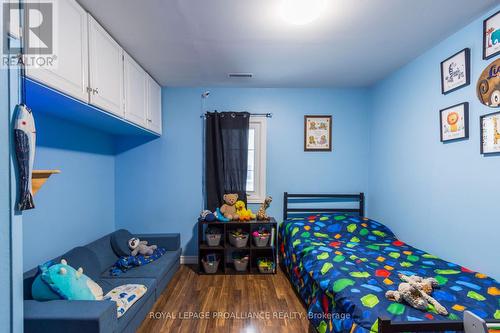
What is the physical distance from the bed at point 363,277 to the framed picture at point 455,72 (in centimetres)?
149

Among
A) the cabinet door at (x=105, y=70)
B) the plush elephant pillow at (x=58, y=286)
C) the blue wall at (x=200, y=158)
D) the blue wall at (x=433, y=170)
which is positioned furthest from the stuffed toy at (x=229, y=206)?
the blue wall at (x=433, y=170)

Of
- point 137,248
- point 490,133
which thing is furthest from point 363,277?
point 137,248

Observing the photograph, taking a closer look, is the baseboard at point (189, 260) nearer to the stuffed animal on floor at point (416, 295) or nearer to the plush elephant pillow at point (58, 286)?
the plush elephant pillow at point (58, 286)

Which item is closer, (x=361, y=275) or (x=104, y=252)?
(x=361, y=275)

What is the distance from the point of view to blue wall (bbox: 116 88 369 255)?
11.1 ft

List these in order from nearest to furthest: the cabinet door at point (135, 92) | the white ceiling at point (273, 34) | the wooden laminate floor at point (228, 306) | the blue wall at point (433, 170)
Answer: the white ceiling at point (273, 34), the blue wall at point (433, 170), the wooden laminate floor at point (228, 306), the cabinet door at point (135, 92)

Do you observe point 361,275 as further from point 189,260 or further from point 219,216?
point 189,260

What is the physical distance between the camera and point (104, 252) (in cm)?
256

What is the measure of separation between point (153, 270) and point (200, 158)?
1532mm

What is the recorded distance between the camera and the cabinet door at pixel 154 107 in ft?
9.61

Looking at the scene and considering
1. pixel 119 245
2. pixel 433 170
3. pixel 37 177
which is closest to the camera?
pixel 37 177

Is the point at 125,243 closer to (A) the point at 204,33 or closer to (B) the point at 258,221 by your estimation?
(B) the point at 258,221

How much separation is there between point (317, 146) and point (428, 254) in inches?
69.2

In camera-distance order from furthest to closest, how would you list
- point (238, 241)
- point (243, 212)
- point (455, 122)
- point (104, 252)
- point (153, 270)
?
point (243, 212)
point (238, 241)
point (104, 252)
point (153, 270)
point (455, 122)
